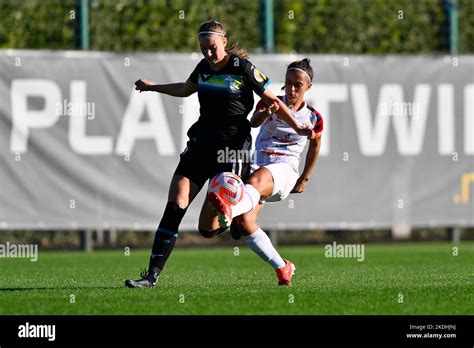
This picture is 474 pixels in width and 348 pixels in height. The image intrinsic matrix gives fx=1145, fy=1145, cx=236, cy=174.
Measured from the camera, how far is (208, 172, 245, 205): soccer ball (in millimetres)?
8625

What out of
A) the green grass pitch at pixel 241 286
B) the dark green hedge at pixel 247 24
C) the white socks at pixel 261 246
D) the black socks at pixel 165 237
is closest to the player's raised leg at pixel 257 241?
the white socks at pixel 261 246

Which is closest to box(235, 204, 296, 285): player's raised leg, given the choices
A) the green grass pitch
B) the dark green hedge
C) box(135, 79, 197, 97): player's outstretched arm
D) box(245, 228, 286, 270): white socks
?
box(245, 228, 286, 270): white socks

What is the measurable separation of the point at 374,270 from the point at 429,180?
218 inches

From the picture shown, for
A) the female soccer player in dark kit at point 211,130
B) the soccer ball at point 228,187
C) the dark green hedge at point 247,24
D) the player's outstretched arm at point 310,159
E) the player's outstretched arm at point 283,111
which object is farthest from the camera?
the dark green hedge at point 247,24

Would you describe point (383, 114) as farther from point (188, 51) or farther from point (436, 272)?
point (436, 272)

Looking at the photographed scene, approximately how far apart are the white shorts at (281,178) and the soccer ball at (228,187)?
48 cm

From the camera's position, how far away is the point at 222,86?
29.7ft

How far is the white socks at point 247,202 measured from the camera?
28.6 ft

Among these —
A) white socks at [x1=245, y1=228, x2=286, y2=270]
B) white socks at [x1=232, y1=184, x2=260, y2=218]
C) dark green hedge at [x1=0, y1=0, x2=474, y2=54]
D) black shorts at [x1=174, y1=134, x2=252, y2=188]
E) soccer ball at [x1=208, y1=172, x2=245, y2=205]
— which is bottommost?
white socks at [x1=245, y1=228, x2=286, y2=270]

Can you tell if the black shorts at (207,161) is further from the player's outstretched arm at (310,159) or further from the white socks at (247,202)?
the player's outstretched arm at (310,159)

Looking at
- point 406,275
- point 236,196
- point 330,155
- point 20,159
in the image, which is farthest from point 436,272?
point 20,159

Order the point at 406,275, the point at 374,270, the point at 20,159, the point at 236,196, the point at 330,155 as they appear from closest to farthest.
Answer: the point at 236,196 < the point at 406,275 < the point at 374,270 < the point at 20,159 < the point at 330,155

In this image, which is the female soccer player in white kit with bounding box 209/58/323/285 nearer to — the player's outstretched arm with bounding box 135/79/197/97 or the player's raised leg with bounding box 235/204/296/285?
the player's raised leg with bounding box 235/204/296/285

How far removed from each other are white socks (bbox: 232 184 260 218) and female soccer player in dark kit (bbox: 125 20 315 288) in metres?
0.02
